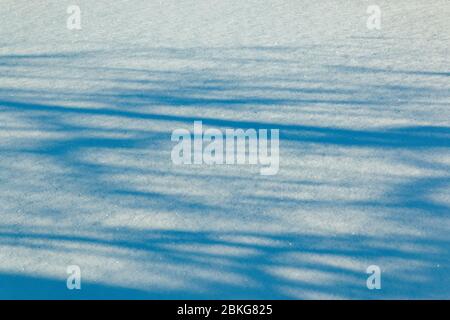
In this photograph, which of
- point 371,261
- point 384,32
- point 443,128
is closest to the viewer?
point 371,261

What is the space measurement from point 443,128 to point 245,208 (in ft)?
6.64

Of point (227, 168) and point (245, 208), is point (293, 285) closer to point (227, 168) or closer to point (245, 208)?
point (245, 208)

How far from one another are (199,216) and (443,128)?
7.64 feet

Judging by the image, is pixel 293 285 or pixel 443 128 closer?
pixel 293 285

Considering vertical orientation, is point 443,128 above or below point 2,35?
below

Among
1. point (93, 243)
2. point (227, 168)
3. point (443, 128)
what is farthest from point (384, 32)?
point (93, 243)

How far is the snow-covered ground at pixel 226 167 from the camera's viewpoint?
13.0 ft

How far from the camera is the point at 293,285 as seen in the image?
3814mm

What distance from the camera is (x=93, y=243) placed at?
4.28 m

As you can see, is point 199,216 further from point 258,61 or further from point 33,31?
point 33,31

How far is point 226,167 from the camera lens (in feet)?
17.2

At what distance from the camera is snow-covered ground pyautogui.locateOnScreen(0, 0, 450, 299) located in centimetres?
397

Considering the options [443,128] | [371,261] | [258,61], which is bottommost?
[371,261]
